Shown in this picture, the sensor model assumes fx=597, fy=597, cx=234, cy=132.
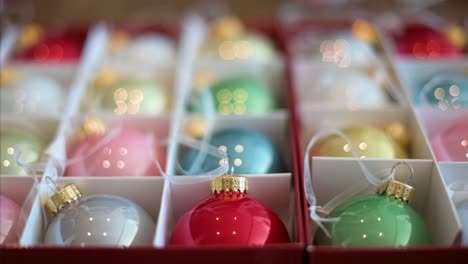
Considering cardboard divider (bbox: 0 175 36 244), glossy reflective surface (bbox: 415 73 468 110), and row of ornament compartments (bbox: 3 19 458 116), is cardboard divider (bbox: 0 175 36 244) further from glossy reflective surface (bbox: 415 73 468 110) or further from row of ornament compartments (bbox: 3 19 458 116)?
glossy reflective surface (bbox: 415 73 468 110)

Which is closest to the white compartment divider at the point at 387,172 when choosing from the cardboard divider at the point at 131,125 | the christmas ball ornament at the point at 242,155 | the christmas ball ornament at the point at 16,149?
the christmas ball ornament at the point at 242,155

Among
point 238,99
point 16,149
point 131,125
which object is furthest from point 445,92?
point 16,149

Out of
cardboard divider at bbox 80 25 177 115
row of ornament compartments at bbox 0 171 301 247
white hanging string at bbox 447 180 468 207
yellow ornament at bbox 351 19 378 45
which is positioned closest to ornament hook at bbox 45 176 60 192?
row of ornament compartments at bbox 0 171 301 247

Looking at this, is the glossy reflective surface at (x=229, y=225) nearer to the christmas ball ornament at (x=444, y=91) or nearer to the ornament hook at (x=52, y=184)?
the ornament hook at (x=52, y=184)

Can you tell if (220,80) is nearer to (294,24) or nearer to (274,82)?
(274,82)

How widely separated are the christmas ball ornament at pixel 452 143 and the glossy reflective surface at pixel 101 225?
22.3 inches

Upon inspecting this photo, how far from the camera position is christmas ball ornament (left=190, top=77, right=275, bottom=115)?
134 centimetres

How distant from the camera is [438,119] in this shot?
126 centimetres

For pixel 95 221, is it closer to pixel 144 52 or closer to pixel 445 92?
pixel 144 52

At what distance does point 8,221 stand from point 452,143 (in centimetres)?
83

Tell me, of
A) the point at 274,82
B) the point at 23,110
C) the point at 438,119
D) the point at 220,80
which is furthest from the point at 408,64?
the point at 23,110

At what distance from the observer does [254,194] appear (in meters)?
1.13

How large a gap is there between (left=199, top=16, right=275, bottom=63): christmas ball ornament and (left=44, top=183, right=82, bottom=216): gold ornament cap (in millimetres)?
608

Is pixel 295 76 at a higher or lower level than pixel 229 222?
higher
